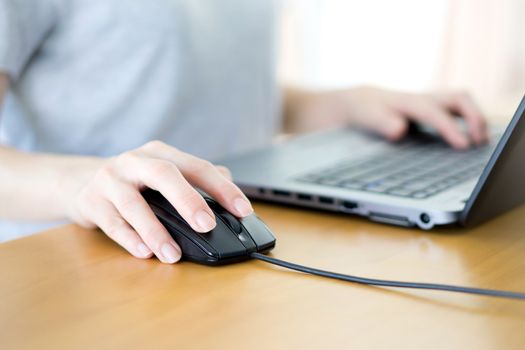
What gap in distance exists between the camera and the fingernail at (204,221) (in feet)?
1.79

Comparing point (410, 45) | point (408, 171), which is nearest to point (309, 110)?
point (408, 171)

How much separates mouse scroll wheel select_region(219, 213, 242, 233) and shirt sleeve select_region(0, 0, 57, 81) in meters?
0.40

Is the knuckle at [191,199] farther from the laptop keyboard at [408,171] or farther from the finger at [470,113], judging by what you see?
the finger at [470,113]

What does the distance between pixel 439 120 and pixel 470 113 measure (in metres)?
0.05

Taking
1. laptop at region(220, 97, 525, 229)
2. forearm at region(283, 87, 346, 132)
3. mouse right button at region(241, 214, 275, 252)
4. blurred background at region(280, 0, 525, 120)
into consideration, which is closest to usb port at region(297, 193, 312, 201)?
laptop at region(220, 97, 525, 229)

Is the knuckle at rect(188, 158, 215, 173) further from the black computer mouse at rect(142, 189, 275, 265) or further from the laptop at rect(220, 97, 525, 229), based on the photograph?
the laptop at rect(220, 97, 525, 229)

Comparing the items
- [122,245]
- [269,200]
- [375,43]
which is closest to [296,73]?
[375,43]

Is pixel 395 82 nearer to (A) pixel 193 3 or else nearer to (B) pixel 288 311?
(A) pixel 193 3

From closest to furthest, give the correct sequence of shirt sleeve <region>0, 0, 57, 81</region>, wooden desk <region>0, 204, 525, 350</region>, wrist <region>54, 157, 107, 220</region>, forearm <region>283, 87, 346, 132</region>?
1. wooden desk <region>0, 204, 525, 350</region>
2. wrist <region>54, 157, 107, 220</region>
3. shirt sleeve <region>0, 0, 57, 81</region>
4. forearm <region>283, 87, 346, 132</region>

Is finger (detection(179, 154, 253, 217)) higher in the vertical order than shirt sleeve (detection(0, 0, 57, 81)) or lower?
lower

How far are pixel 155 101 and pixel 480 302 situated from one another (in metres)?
0.64

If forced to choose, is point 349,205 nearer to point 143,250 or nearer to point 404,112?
point 143,250

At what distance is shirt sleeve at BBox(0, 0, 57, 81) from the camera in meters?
0.81

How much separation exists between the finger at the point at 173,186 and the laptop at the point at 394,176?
17cm
